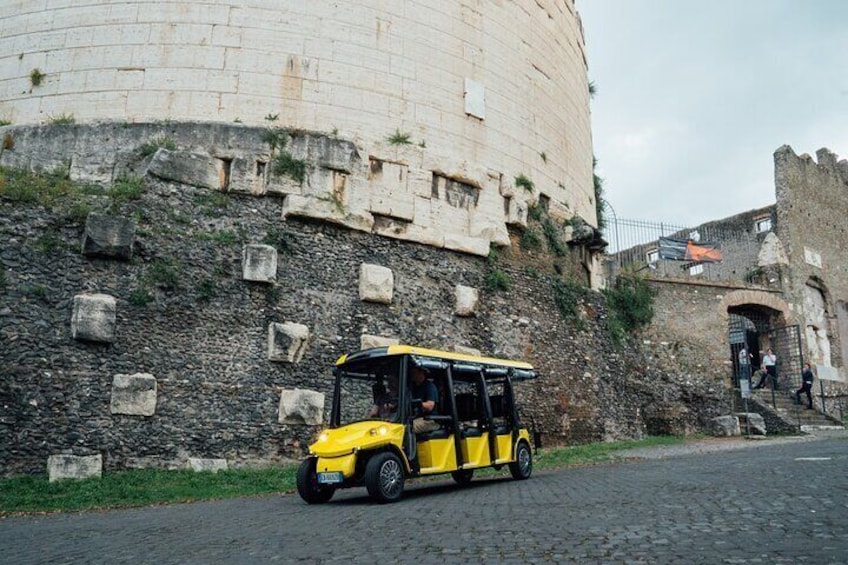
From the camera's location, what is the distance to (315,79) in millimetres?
12531

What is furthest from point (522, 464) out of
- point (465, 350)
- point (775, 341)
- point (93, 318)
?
point (775, 341)

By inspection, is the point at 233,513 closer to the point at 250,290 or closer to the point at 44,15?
the point at 250,290

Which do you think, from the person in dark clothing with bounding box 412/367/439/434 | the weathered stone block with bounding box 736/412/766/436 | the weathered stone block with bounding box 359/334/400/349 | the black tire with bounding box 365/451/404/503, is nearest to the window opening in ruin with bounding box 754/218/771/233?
the weathered stone block with bounding box 736/412/766/436

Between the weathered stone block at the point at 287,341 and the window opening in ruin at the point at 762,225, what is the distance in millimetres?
17722

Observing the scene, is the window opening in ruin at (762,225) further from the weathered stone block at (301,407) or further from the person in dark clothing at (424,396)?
the person in dark clothing at (424,396)

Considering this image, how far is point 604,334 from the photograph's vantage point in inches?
630

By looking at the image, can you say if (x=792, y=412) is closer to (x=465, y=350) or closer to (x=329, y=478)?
(x=465, y=350)

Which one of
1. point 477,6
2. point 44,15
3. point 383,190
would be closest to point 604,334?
point 383,190

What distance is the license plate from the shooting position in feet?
22.9

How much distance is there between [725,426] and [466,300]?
26.0 ft

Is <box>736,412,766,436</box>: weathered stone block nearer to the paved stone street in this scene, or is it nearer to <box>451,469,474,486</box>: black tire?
the paved stone street

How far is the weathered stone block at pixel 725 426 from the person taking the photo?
16.8 meters

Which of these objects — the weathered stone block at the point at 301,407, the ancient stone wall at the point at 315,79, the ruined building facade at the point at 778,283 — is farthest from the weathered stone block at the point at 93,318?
the ruined building facade at the point at 778,283

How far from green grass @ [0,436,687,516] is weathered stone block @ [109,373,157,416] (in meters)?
0.80
